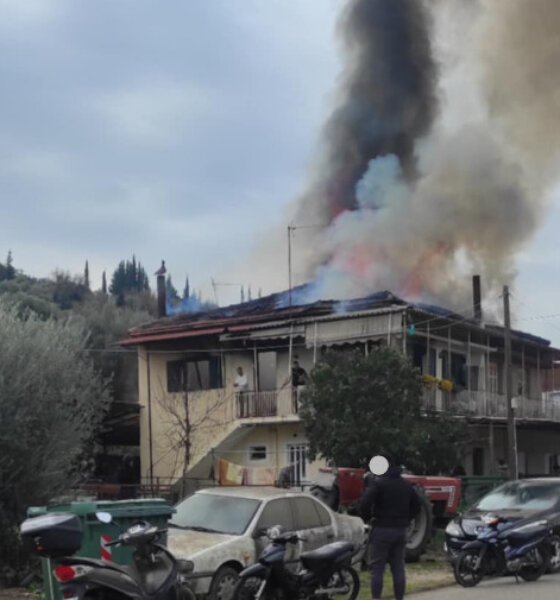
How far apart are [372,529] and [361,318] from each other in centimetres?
1929

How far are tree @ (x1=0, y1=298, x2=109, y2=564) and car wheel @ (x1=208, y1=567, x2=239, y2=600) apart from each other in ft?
14.9

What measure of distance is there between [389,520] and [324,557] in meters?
0.87

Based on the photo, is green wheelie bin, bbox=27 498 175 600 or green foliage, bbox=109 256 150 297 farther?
green foliage, bbox=109 256 150 297

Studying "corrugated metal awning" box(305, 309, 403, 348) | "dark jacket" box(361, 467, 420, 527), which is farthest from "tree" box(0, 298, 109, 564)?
"corrugated metal awning" box(305, 309, 403, 348)

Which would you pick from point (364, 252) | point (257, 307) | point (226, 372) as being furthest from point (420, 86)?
point (226, 372)

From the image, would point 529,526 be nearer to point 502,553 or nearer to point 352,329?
point 502,553

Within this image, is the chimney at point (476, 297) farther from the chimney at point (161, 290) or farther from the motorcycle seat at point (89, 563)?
the motorcycle seat at point (89, 563)

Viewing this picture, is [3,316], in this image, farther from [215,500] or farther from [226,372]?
[226,372]

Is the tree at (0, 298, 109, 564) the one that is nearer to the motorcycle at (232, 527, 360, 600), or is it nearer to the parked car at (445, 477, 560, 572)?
the motorcycle at (232, 527, 360, 600)

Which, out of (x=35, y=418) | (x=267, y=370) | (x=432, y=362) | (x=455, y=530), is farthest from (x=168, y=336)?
(x=455, y=530)

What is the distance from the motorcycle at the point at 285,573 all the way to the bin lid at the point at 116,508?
130cm

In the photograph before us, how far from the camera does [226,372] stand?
112ft

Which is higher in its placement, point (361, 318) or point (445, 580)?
point (361, 318)

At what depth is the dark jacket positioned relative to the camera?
10680 mm
